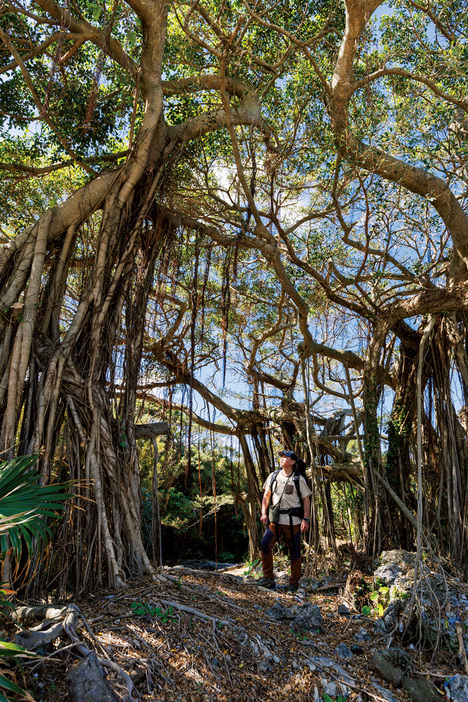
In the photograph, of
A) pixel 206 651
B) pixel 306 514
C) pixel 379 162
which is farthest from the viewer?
pixel 379 162

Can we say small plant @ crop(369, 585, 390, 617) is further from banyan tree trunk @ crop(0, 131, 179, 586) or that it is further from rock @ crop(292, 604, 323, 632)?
banyan tree trunk @ crop(0, 131, 179, 586)

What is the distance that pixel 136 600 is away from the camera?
235 centimetres

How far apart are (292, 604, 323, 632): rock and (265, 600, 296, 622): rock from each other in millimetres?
47

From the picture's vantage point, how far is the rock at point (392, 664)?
2346 millimetres

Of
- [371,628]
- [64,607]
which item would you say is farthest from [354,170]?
[64,607]

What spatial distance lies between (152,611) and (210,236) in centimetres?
309

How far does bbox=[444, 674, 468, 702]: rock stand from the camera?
2254mm

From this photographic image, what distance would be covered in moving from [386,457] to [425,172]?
9.13ft

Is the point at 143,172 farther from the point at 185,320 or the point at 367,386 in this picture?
the point at 367,386

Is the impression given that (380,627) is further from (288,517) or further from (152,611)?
(152,611)

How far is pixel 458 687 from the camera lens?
2.30 m

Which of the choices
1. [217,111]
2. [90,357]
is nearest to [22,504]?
[90,357]

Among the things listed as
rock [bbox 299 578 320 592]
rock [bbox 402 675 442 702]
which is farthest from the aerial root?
rock [bbox 299 578 320 592]

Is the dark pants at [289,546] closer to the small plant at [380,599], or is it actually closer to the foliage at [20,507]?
the small plant at [380,599]
